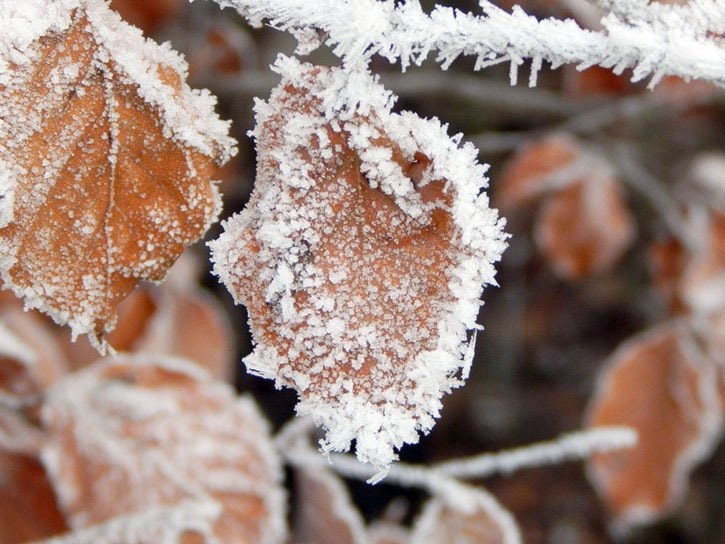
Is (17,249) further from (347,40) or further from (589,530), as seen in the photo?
(589,530)

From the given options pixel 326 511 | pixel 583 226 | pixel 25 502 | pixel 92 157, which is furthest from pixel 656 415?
pixel 92 157

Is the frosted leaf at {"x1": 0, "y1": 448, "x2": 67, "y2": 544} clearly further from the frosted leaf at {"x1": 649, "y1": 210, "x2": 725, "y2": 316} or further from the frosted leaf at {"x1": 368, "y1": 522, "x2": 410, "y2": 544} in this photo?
the frosted leaf at {"x1": 649, "y1": 210, "x2": 725, "y2": 316}

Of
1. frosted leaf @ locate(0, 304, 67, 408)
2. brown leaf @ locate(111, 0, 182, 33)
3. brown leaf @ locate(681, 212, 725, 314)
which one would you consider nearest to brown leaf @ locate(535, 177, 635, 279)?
brown leaf @ locate(681, 212, 725, 314)

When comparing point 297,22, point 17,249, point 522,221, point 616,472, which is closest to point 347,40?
point 297,22

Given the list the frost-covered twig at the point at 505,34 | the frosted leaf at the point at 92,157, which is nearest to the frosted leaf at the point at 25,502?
the frosted leaf at the point at 92,157

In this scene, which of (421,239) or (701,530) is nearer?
(421,239)

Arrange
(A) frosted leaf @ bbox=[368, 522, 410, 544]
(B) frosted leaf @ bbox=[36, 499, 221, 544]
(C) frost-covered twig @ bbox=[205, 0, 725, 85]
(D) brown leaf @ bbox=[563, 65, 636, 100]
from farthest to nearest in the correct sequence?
1. (D) brown leaf @ bbox=[563, 65, 636, 100]
2. (A) frosted leaf @ bbox=[368, 522, 410, 544]
3. (B) frosted leaf @ bbox=[36, 499, 221, 544]
4. (C) frost-covered twig @ bbox=[205, 0, 725, 85]

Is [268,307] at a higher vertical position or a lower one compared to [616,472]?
higher
